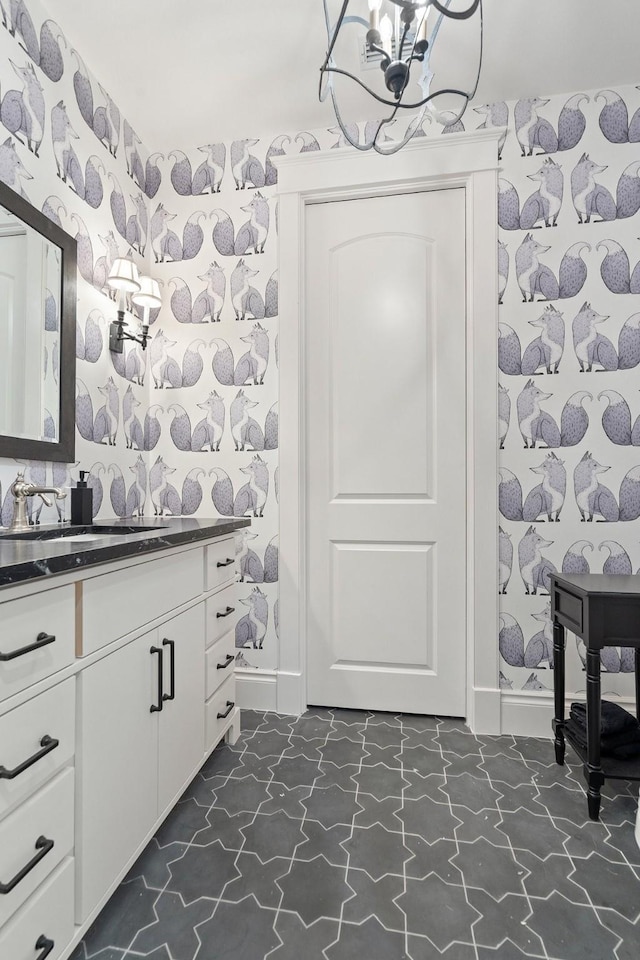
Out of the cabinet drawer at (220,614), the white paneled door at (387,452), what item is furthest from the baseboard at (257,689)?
the cabinet drawer at (220,614)

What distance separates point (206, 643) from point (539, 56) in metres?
2.50

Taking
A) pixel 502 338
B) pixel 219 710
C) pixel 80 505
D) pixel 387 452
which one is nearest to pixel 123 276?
pixel 80 505

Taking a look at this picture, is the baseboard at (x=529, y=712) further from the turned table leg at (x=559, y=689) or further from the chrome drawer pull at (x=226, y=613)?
the chrome drawer pull at (x=226, y=613)

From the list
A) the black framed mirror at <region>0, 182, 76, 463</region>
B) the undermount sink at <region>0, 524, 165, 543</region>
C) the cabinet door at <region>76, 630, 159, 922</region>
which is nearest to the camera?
the cabinet door at <region>76, 630, 159, 922</region>

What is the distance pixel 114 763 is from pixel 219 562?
754mm

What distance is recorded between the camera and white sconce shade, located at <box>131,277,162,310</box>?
2121 mm

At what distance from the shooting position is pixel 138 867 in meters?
1.31

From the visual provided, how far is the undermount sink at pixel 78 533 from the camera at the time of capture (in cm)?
143

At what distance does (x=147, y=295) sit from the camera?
6.99ft

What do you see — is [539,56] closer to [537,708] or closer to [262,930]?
[537,708]

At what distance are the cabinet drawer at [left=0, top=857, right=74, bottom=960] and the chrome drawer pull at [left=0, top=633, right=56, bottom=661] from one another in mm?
442

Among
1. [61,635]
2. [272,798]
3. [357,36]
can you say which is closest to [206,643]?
[272,798]

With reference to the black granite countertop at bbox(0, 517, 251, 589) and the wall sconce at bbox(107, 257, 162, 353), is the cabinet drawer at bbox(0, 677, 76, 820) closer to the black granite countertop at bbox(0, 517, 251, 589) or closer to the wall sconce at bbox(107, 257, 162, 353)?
the black granite countertop at bbox(0, 517, 251, 589)

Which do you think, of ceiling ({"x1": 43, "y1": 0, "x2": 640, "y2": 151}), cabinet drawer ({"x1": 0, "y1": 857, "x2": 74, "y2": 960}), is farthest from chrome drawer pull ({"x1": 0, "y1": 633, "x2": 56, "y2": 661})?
ceiling ({"x1": 43, "y1": 0, "x2": 640, "y2": 151})
